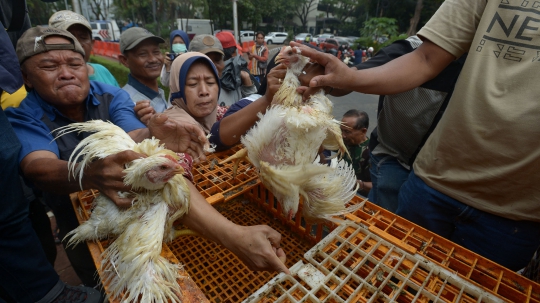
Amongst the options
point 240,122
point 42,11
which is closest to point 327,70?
point 240,122

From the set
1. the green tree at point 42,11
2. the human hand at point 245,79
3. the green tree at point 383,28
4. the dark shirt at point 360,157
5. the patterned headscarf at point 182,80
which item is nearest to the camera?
the patterned headscarf at point 182,80

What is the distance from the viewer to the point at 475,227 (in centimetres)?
150

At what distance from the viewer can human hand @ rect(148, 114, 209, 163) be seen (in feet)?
4.68

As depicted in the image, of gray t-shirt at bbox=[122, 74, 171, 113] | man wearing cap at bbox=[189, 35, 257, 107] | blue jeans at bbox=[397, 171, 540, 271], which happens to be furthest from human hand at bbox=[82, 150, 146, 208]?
man wearing cap at bbox=[189, 35, 257, 107]

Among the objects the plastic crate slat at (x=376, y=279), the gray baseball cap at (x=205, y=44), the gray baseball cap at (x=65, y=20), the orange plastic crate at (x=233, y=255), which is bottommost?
the orange plastic crate at (x=233, y=255)

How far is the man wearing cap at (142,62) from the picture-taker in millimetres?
3104

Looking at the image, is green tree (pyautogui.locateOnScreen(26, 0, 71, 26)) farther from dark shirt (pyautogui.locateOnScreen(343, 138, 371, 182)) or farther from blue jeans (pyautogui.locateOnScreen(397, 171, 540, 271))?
blue jeans (pyautogui.locateOnScreen(397, 171, 540, 271))

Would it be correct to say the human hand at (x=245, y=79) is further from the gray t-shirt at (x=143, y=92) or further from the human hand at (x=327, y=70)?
the human hand at (x=327, y=70)

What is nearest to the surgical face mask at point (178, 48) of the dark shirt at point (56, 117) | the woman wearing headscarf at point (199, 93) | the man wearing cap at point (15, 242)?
the woman wearing headscarf at point (199, 93)

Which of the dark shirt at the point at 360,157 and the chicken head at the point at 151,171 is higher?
the chicken head at the point at 151,171

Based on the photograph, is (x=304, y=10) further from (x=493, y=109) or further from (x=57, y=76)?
(x=493, y=109)

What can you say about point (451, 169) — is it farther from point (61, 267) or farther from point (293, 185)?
point (61, 267)

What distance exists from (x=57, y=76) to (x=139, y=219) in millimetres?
1189

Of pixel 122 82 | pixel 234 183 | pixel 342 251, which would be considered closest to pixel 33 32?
pixel 234 183
